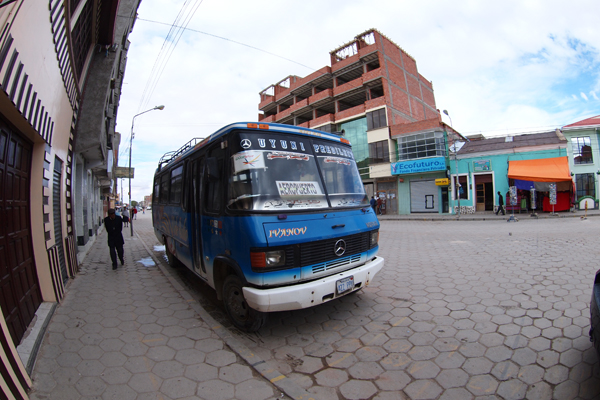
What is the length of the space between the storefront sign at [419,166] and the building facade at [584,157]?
7911 mm

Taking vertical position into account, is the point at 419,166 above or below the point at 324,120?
below

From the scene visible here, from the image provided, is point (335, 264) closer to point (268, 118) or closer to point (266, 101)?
point (268, 118)

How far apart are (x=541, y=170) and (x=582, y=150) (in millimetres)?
3657

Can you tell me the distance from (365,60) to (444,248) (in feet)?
84.4

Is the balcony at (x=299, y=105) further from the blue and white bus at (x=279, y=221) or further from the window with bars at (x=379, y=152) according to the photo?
the blue and white bus at (x=279, y=221)

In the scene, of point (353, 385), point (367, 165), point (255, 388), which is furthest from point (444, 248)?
point (367, 165)

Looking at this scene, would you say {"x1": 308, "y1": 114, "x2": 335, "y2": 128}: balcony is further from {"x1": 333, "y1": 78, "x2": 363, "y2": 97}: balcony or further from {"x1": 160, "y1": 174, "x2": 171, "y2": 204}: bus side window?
{"x1": 160, "y1": 174, "x2": 171, "y2": 204}: bus side window

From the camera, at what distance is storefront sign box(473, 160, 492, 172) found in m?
21.6

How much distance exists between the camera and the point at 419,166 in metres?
24.4

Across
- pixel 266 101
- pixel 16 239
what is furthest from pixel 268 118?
pixel 16 239

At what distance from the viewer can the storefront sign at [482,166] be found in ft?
71.0

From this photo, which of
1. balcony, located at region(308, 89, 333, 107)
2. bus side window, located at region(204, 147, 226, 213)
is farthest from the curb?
balcony, located at region(308, 89, 333, 107)

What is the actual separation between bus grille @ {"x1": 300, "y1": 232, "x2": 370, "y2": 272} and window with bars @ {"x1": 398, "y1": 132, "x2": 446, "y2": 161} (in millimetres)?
22844

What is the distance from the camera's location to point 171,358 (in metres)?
3.07
